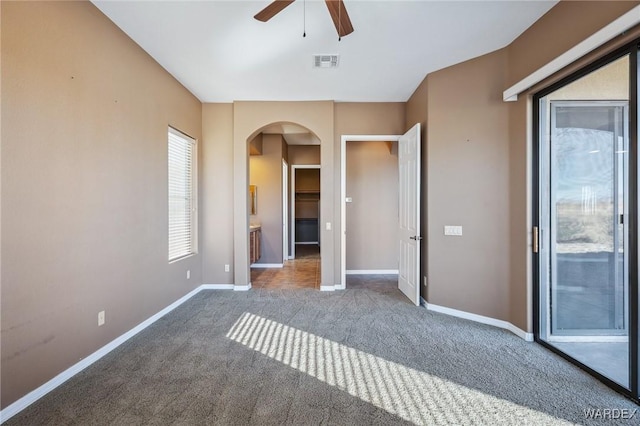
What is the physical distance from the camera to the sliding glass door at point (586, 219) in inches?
88.0

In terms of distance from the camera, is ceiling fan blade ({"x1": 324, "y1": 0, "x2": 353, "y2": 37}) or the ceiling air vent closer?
ceiling fan blade ({"x1": 324, "y1": 0, "x2": 353, "y2": 37})

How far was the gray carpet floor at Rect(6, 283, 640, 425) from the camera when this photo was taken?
1.80m

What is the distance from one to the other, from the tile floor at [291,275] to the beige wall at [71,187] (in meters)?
1.99

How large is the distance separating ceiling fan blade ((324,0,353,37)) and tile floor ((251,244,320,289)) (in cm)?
372

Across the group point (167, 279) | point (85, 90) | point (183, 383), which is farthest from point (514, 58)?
point (167, 279)

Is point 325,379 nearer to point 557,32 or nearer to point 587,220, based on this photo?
point 587,220

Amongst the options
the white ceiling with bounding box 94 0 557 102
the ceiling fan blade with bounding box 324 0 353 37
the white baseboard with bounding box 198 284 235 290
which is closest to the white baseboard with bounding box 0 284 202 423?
the white baseboard with bounding box 198 284 235 290

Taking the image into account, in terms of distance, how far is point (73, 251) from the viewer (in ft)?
7.30

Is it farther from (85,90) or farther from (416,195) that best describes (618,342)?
(85,90)

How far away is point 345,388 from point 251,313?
184cm

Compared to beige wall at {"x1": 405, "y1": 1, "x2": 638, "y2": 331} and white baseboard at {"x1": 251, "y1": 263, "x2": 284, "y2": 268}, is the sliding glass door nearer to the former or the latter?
beige wall at {"x1": 405, "y1": 1, "x2": 638, "y2": 331}

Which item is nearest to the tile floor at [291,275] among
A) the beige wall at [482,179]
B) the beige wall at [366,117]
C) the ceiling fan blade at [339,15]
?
the beige wall at [482,179]

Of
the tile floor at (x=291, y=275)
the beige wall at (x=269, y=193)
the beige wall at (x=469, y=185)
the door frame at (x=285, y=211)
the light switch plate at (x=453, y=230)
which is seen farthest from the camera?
the door frame at (x=285, y=211)

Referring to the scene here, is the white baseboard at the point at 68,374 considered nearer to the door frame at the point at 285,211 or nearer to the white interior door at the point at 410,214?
the white interior door at the point at 410,214
